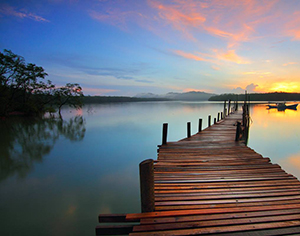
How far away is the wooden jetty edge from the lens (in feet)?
8.13

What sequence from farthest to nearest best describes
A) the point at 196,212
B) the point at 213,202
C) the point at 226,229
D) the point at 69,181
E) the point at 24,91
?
the point at 24,91 → the point at 69,181 → the point at 213,202 → the point at 196,212 → the point at 226,229

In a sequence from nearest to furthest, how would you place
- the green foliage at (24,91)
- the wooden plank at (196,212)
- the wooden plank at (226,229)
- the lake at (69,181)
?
1. the wooden plank at (226,229)
2. the wooden plank at (196,212)
3. the lake at (69,181)
4. the green foliage at (24,91)

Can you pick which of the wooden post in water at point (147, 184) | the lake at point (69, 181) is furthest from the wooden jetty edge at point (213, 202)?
the lake at point (69, 181)

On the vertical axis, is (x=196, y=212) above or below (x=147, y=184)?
below

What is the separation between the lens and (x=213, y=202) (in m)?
3.04

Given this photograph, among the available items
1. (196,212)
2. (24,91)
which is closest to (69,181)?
(196,212)

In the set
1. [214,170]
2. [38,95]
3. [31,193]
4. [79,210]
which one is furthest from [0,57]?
[214,170]

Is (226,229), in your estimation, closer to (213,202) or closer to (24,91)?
(213,202)

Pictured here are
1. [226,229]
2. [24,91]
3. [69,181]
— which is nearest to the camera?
[226,229]

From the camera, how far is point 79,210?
5.12m

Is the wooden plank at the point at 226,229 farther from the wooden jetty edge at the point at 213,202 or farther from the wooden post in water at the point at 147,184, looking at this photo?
the wooden post in water at the point at 147,184

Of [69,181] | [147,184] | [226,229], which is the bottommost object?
[69,181]

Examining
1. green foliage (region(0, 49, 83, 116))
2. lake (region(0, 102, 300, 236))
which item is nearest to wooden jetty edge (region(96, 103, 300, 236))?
lake (region(0, 102, 300, 236))

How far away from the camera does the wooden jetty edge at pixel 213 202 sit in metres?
2.48
